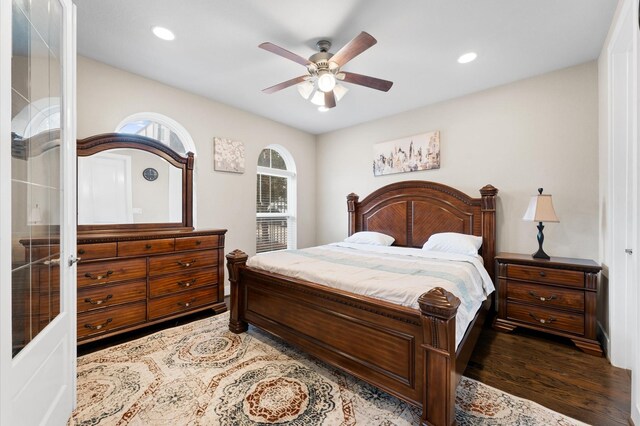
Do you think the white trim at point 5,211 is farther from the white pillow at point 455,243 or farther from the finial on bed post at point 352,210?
the finial on bed post at point 352,210

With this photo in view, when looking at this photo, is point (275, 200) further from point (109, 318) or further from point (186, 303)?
point (109, 318)

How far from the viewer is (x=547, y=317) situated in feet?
8.38

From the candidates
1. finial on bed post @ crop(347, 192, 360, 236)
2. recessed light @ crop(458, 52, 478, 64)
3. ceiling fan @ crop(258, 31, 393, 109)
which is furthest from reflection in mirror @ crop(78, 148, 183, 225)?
recessed light @ crop(458, 52, 478, 64)

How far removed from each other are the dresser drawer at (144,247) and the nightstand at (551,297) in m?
3.47

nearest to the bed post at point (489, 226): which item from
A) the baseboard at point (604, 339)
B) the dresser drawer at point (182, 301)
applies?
the baseboard at point (604, 339)

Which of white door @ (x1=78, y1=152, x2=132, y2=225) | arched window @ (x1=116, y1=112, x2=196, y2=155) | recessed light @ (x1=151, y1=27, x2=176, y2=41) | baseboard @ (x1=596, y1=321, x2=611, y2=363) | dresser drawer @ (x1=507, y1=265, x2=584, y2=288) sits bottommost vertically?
baseboard @ (x1=596, y1=321, x2=611, y2=363)

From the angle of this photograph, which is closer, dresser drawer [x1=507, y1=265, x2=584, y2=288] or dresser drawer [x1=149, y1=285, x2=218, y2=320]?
dresser drawer [x1=507, y1=265, x2=584, y2=288]

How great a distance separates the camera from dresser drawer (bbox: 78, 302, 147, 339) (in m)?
2.32

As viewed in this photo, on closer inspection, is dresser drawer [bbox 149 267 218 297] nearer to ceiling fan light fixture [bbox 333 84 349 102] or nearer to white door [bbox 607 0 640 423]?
ceiling fan light fixture [bbox 333 84 349 102]

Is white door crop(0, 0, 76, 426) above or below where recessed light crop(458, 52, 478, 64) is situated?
below

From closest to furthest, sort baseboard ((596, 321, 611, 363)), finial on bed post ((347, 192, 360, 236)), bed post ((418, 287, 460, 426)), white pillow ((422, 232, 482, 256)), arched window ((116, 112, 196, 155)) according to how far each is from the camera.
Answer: bed post ((418, 287, 460, 426))
baseboard ((596, 321, 611, 363))
white pillow ((422, 232, 482, 256))
arched window ((116, 112, 196, 155))
finial on bed post ((347, 192, 360, 236))

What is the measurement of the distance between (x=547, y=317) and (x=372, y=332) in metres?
1.98

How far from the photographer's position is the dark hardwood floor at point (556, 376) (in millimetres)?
1682

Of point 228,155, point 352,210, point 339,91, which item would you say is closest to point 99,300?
point 228,155
